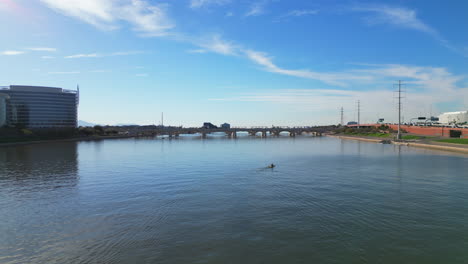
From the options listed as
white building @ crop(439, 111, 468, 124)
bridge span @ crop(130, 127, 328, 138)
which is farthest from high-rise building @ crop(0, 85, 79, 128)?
white building @ crop(439, 111, 468, 124)

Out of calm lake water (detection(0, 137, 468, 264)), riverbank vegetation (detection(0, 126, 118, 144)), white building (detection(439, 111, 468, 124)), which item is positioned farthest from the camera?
white building (detection(439, 111, 468, 124))

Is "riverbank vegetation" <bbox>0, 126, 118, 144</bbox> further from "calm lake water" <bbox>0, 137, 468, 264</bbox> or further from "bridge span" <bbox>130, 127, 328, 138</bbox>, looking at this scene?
"calm lake water" <bbox>0, 137, 468, 264</bbox>

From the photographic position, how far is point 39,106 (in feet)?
512

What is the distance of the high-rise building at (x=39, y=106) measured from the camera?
486 feet

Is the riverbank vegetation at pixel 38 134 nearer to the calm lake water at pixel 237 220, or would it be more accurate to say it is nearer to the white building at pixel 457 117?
the calm lake water at pixel 237 220

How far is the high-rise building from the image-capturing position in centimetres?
14825

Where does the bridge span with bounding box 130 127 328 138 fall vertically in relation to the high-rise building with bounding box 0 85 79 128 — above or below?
below

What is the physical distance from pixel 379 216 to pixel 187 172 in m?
22.0

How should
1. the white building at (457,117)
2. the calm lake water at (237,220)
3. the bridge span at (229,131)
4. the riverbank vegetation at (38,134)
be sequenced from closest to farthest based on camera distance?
the calm lake water at (237,220)
the riverbank vegetation at (38,134)
the bridge span at (229,131)
the white building at (457,117)

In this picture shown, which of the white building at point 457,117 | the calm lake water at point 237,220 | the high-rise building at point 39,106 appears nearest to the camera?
the calm lake water at point 237,220

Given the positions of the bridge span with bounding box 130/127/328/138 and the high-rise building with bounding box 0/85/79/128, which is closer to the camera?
the high-rise building with bounding box 0/85/79/128

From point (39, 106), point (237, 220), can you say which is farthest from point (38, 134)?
point (237, 220)

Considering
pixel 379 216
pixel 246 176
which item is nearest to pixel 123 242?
pixel 379 216

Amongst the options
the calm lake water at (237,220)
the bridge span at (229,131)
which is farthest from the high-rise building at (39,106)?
the calm lake water at (237,220)
